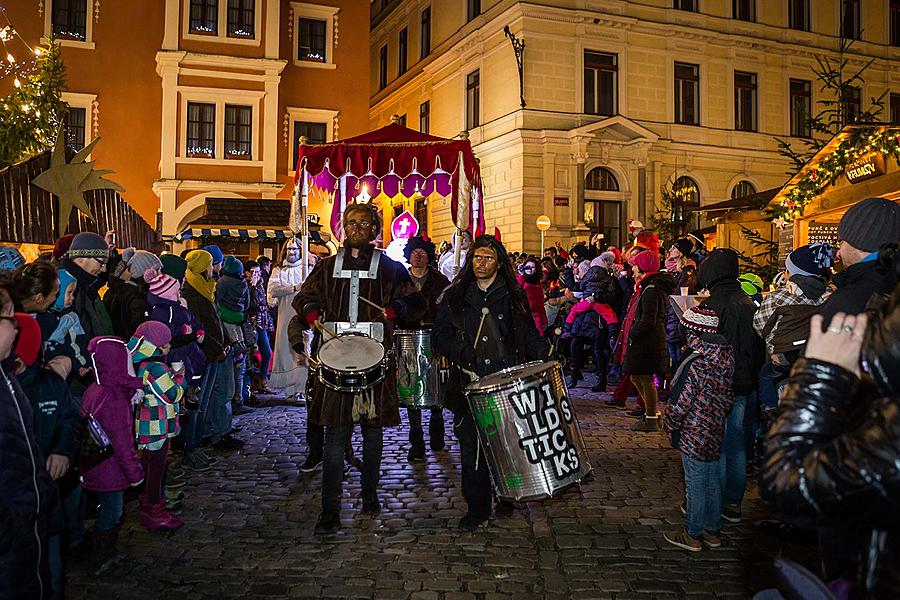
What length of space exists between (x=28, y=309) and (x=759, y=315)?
16.2 ft

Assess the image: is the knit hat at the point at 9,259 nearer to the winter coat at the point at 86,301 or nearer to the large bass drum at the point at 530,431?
the winter coat at the point at 86,301

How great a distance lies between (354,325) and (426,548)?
163 cm

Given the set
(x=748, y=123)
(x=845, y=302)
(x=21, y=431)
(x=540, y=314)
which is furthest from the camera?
(x=748, y=123)

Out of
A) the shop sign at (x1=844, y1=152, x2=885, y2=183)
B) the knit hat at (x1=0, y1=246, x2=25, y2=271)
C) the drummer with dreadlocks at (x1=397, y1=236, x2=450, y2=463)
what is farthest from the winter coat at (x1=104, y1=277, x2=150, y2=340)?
the shop sign at (x1=844, y1=152, x2=885, y2=183)

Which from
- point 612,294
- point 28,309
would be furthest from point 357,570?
point 612,294

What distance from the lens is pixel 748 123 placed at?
102ft

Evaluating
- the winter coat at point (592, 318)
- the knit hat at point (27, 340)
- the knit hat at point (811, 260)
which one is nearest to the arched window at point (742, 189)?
the winter coat at point (592, 318)

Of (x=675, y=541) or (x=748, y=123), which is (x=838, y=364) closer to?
(x=675, y=541)

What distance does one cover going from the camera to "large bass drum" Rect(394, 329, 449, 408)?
707 centimetres

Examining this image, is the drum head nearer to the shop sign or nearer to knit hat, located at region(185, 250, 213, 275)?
knit hat, located at region(185, 250, 213, 275)

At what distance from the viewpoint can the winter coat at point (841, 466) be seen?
150 centimetres

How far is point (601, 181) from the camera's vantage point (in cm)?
2827

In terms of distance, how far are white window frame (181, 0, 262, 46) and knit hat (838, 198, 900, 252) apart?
25541mm

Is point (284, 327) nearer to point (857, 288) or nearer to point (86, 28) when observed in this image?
point (857, 288)
